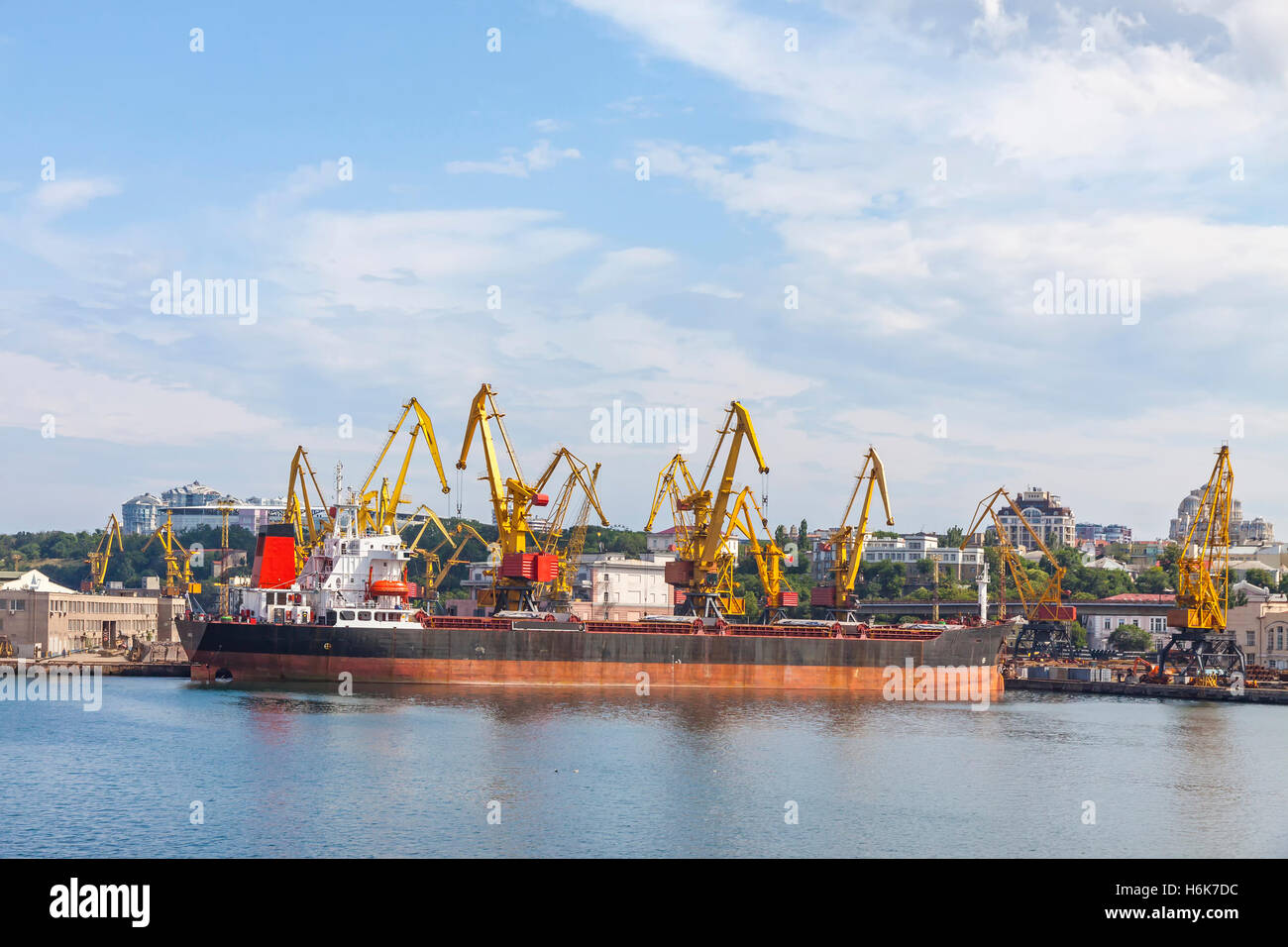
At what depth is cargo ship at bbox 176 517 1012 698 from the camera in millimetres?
71312

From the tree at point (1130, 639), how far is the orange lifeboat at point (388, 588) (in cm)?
9146

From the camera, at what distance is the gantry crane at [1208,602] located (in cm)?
9169

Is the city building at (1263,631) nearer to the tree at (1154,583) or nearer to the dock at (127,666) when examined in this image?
the tree at (1154,583)

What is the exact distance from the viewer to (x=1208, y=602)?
91.9m

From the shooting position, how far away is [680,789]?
40.2 meters

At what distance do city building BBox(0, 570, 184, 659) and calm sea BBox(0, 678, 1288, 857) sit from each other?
4206cm

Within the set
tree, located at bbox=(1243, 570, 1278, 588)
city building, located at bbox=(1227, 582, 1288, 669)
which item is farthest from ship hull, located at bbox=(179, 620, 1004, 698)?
tree, located at bbox=(1243, 570, 1278, 588)

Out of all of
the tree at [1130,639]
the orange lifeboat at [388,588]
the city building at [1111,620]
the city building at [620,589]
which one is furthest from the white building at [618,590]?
the orange lifeboat at [388,588]

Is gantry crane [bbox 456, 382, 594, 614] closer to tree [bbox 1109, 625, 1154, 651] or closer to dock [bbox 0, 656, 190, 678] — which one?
dock [bbox 0, 656, 190, 678]

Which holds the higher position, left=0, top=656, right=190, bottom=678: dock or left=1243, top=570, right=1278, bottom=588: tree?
left=1243, top=570, right=1278, bottom=588: tree
